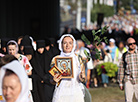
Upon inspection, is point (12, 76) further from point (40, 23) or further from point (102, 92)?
point (40, 23)

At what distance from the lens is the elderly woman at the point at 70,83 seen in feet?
22.1

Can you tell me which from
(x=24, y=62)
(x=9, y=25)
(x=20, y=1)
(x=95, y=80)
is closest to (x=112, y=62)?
(x=95, y=80)

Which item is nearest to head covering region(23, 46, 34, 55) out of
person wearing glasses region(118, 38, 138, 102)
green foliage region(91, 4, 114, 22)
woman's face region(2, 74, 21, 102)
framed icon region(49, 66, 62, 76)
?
person wearing glasses region(118, 38, 138, 102)

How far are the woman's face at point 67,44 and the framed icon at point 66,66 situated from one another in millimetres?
181

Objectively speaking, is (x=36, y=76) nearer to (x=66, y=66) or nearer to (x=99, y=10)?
(x=66, y=66)

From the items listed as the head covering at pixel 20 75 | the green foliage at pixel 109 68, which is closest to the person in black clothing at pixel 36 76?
the green foliage at pixel 109 68

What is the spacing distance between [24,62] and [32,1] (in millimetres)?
17850

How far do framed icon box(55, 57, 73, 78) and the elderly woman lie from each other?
0.34ft

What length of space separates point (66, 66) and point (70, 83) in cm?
31

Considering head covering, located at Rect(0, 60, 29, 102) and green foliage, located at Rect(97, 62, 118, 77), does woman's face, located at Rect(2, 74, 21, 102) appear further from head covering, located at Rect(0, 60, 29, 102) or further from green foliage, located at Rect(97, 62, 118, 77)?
green foliage, located at Rect(97, 62, 118, 77)

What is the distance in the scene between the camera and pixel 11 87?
3.41 meters

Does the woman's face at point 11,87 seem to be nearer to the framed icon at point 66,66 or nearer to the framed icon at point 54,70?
the framed icon at point 54,70

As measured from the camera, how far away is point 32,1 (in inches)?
987

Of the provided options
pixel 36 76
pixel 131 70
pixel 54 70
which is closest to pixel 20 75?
pixel 54 70
